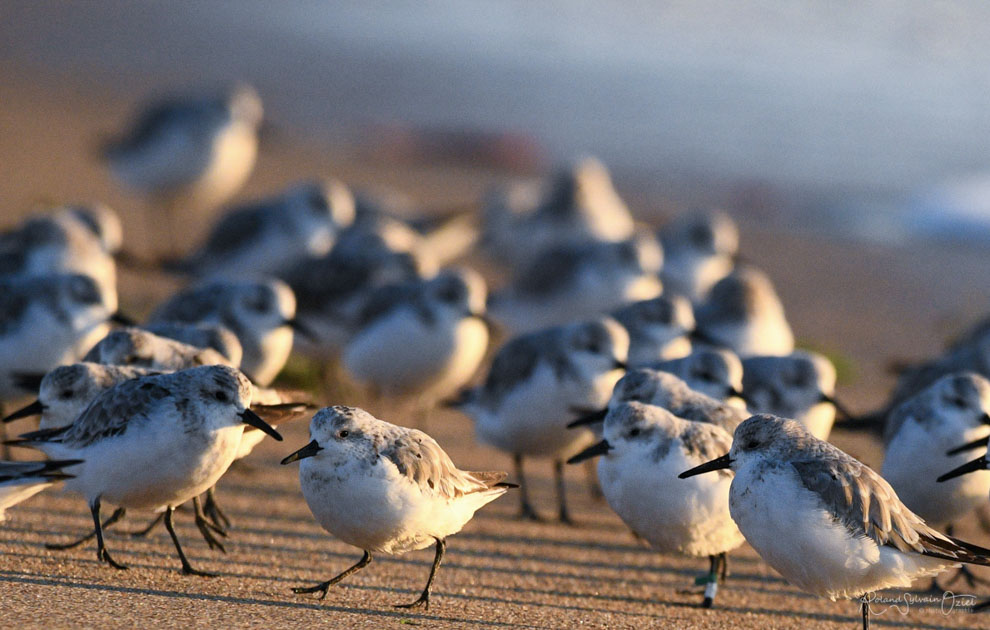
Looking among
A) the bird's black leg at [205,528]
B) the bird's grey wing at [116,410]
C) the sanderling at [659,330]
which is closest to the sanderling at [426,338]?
the sanderling at [659,330]

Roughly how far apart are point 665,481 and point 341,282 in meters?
4.84

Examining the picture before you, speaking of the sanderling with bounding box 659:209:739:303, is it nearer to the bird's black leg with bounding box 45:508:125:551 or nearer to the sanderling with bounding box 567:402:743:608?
the sanderling with bounding box 567:402:743:608

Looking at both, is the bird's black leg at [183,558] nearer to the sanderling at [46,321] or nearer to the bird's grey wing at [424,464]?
the bird's grey wing at [424,464]

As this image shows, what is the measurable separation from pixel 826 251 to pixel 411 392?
8.02 metres

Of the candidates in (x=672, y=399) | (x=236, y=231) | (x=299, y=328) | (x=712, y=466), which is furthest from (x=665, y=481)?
(x=236, y=231)

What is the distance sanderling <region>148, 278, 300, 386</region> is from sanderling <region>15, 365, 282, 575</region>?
258 cm

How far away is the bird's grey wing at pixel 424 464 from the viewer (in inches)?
207

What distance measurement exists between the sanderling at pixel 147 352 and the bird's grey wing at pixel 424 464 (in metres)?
1.46

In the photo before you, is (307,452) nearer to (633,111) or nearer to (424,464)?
(424,464)

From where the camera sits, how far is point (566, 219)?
13.4 metres

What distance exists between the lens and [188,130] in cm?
1405

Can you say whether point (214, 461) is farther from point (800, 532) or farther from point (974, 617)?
point (974, 617)

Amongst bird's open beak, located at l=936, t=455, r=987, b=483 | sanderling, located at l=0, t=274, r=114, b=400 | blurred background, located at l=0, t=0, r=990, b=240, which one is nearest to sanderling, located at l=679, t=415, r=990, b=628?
bird's open beak, located at l=936, t=455, r=987, b=483

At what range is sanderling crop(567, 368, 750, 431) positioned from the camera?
6.36 meters
